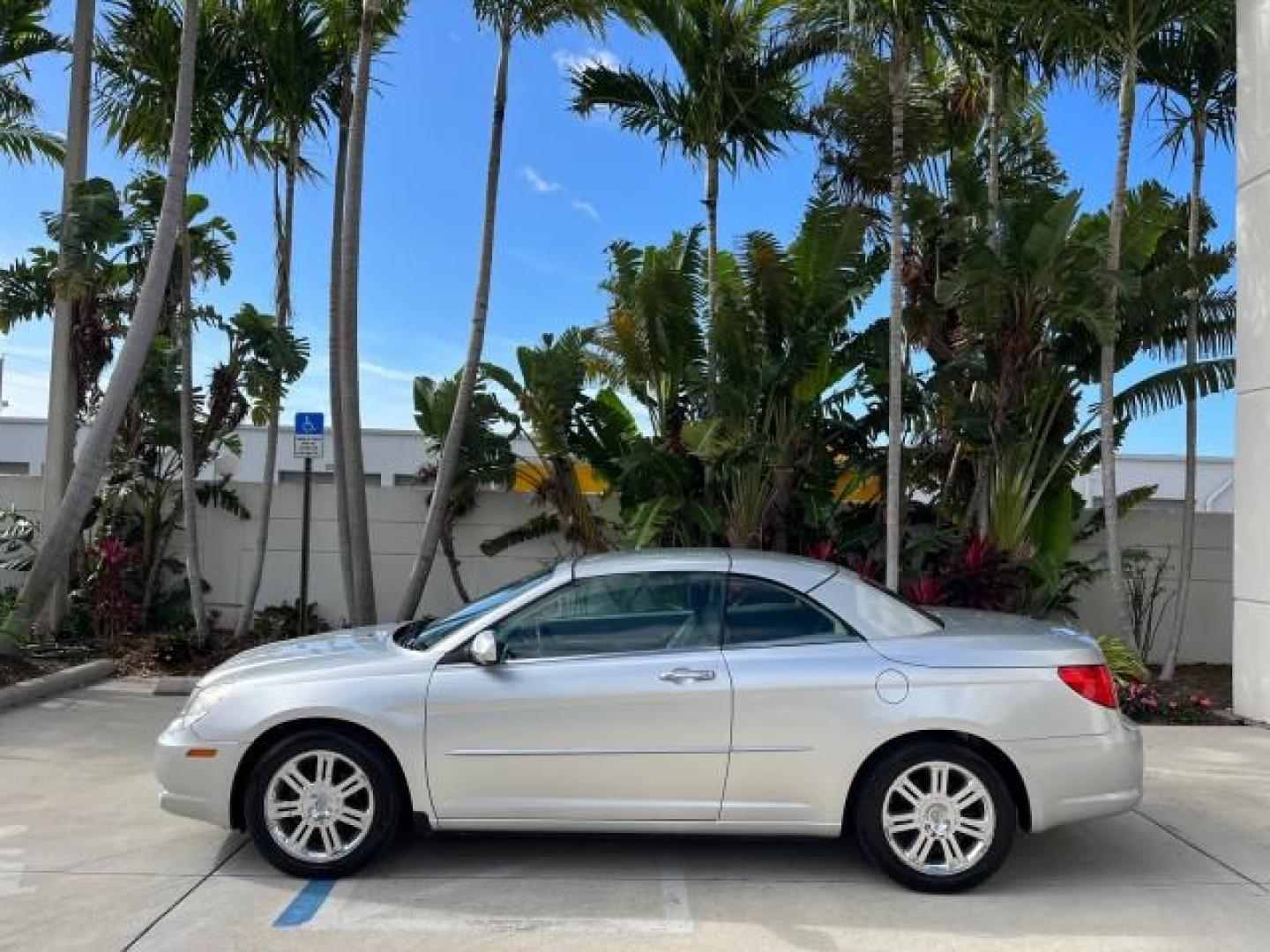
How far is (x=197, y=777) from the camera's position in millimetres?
4832

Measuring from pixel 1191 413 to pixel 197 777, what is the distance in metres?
9.78

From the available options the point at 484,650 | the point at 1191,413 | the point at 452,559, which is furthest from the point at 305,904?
the point at 1191,413

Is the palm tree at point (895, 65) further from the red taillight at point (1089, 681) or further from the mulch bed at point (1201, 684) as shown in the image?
the red taillight at point (1089, 681)

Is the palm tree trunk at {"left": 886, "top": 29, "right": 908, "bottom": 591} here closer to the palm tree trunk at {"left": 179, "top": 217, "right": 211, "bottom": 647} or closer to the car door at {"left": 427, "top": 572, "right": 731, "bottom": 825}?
the car door at {"left": 427, "top": 572, "right": 731, "bottom": 825}

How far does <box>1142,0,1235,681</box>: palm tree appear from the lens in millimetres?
10117

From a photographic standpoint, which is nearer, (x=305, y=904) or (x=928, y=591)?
(x=305, y=904)

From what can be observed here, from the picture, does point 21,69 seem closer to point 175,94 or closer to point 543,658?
point 175,94

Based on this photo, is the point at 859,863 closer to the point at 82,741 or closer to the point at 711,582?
the point at 711,582

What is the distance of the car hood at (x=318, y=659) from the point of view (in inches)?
192

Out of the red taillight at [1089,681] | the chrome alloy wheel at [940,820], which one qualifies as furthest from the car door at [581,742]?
the red taillight at [1089,681]

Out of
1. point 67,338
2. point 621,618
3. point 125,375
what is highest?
point 67,338

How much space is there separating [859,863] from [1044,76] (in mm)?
8609

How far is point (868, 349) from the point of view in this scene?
36.6 feet

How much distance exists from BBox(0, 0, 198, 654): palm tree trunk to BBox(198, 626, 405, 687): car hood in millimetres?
5295
